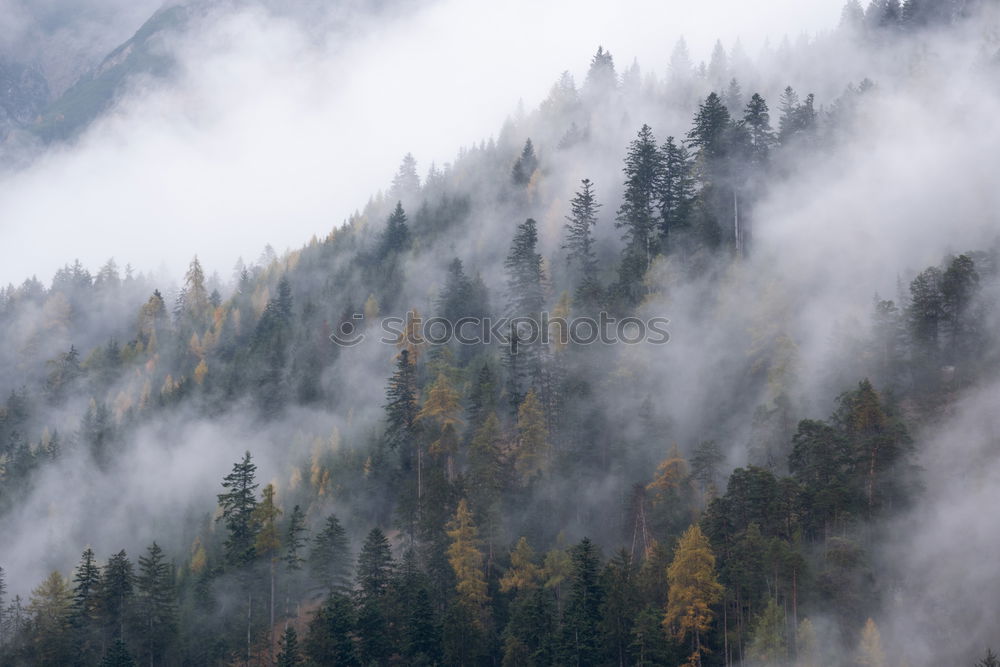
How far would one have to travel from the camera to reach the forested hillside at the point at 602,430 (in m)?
57.9

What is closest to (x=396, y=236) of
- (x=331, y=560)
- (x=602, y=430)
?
(x=602, y=430)

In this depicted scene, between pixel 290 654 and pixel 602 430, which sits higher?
pixel 602 430

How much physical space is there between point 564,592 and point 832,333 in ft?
94.1

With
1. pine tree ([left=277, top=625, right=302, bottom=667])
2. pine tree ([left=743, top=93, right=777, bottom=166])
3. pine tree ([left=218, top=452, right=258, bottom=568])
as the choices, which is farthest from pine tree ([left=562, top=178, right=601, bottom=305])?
pine tree ([left=277, top=625, right=302, bottom=667])

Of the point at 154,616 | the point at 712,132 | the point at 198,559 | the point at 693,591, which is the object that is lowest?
the point at 693,591

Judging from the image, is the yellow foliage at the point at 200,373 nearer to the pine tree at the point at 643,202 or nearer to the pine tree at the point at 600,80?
the pine tree at the point at 643,202

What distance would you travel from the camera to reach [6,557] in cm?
11244

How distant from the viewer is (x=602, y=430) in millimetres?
77438

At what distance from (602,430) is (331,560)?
2405 centimetres

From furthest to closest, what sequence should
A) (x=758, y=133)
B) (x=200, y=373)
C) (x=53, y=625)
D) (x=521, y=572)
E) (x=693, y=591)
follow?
(x=200, y=373) → (x=758, y=133) → (x=53, y=625) → (x=521, y=572) → (x=693, y=591)

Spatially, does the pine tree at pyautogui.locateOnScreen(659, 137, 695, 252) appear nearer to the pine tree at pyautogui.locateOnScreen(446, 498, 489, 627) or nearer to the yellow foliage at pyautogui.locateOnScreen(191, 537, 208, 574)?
the pine tree at pyautogui.locateOnScreen(446, 498, 489, 627)

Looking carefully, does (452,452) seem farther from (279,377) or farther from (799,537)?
(279,377)

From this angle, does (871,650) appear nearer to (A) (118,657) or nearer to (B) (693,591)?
(B) (693,591)

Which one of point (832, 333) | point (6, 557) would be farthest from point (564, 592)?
point (6, 557)
